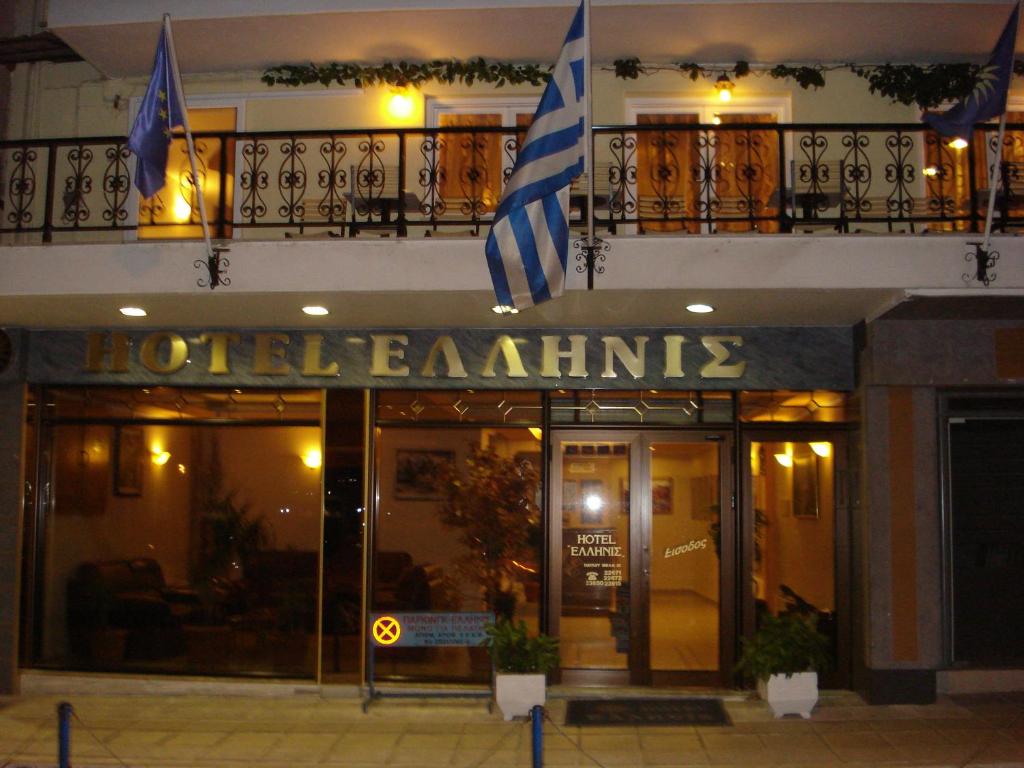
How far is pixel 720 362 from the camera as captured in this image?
386 inches

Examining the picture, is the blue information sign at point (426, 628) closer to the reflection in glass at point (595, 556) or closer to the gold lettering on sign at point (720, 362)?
the reflection in glass at point (595, 556)

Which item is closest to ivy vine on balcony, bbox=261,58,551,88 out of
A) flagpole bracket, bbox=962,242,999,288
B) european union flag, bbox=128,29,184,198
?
european union flag, bbox=128,29,184,198

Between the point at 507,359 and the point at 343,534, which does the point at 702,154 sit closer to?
the point at 507,359

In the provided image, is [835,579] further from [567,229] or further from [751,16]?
[751,16]

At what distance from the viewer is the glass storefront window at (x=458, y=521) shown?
1004 centimetres

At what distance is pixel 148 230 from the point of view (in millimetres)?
10922

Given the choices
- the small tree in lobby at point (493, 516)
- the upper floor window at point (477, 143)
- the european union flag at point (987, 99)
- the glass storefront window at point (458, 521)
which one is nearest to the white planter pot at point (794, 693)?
the glass storefront window at point (458, 521)

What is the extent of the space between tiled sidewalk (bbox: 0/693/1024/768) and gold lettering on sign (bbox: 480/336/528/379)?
3.37m

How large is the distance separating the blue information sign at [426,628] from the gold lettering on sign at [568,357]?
2579 millimetres

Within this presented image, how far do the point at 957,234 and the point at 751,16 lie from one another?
128 inches

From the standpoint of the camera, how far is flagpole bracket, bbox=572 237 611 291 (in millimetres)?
8180

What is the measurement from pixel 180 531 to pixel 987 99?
29.6 feet

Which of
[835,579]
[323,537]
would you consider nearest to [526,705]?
[323,537]

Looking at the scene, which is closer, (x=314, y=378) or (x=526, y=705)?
(x=526, y=705)
